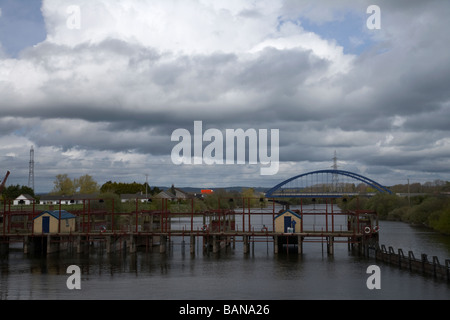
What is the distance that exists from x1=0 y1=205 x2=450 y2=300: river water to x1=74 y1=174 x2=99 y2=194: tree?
354 feet

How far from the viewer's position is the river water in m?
31.2

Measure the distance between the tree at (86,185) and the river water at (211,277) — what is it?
107995 mm

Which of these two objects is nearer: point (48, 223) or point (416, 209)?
point (48, 223)

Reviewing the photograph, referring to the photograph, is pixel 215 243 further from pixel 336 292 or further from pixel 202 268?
pixel 336 292

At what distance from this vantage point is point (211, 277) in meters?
37.7

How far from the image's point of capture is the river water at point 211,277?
3125 centimetres

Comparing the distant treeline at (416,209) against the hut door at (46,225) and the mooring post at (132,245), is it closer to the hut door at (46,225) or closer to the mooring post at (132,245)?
the mooring post at (132,245)

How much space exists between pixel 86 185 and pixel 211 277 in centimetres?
13358
